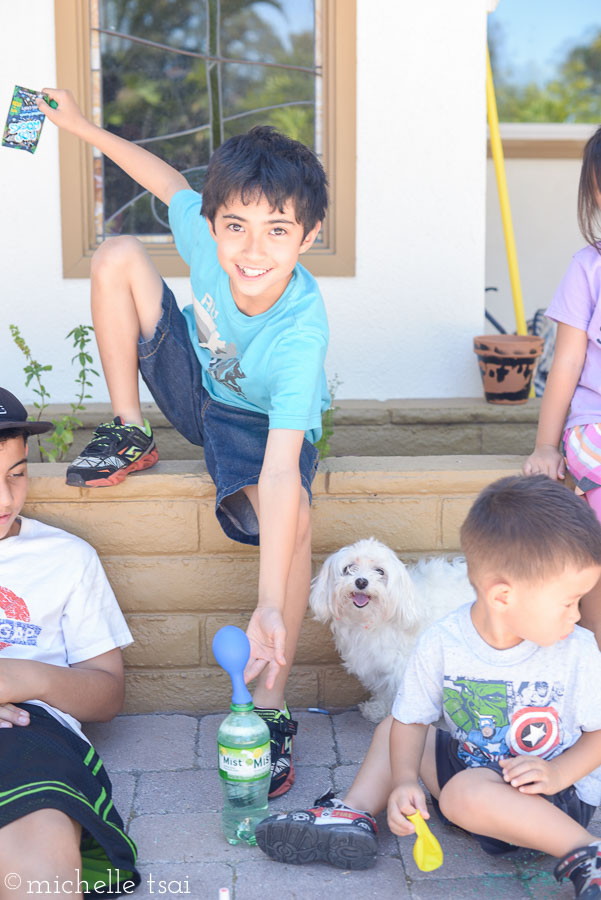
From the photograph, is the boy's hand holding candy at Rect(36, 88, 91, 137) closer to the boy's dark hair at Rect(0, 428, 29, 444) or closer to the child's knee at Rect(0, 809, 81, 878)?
the boy's dark hair at Rect(0, 428, 29, 444)

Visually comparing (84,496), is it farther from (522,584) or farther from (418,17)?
(418,17)

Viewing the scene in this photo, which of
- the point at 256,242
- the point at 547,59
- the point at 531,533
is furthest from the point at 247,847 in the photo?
the point at 547,59

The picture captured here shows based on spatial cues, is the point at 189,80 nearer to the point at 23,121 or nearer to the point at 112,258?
the point at 23,121

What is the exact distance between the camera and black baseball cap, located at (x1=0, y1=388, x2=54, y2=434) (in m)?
2.52

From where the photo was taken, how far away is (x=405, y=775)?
6.78 ft

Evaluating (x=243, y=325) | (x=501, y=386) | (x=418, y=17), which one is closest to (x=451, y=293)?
(x=501, y=386)

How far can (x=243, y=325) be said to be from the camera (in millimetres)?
2635

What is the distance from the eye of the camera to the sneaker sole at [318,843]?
82.3 inches

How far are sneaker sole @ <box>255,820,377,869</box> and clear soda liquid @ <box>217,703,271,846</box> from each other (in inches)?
4.7

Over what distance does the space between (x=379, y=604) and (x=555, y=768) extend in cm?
89

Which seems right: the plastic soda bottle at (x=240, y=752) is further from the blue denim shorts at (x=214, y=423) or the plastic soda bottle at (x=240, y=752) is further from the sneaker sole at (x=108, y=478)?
the sneaker sole at (x=108, y=478)

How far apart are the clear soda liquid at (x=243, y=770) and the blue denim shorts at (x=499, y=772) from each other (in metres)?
0.41

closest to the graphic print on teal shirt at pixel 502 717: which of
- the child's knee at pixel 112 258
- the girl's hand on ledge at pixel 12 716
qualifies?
the girl's hand on ledge at pixel 12 716

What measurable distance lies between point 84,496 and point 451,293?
210cm
